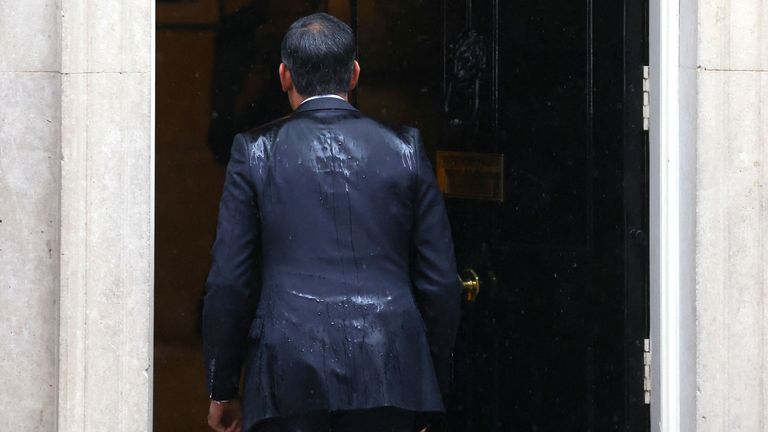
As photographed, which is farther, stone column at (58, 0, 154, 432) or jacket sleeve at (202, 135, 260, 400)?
stone column at (58, 0, 154, 432)

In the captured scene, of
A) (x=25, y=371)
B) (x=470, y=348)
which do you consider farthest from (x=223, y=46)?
(x=25, y=371)

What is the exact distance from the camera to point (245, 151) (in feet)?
9.33

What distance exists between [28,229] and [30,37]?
593 millimetres

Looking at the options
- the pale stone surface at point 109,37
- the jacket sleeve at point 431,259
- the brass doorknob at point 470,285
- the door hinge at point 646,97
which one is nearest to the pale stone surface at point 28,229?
the pale stone surface at point 109,37

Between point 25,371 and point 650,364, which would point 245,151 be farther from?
point 650,364

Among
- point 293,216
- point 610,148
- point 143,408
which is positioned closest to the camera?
point 293,216

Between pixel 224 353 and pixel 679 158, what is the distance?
1.63 metres

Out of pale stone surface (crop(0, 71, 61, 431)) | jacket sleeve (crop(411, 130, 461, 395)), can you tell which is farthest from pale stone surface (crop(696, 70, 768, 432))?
pale stone surface (crop(0, 71, 61, 431))

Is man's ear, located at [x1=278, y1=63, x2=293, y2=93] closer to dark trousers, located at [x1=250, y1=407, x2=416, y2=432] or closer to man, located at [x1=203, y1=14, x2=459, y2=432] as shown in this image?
man, located at [x1=203, y1=14, x2=459, y2=432]

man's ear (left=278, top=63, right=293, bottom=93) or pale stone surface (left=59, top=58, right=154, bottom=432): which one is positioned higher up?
man's ear (left=278, top=63, right=293, bottom=93)

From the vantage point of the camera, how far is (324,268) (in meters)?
2.80

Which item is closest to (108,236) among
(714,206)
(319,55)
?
(319,55)

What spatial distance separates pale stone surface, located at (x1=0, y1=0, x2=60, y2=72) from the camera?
3.24 meters

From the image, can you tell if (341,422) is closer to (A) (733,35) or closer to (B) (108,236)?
(B) (108,236)
